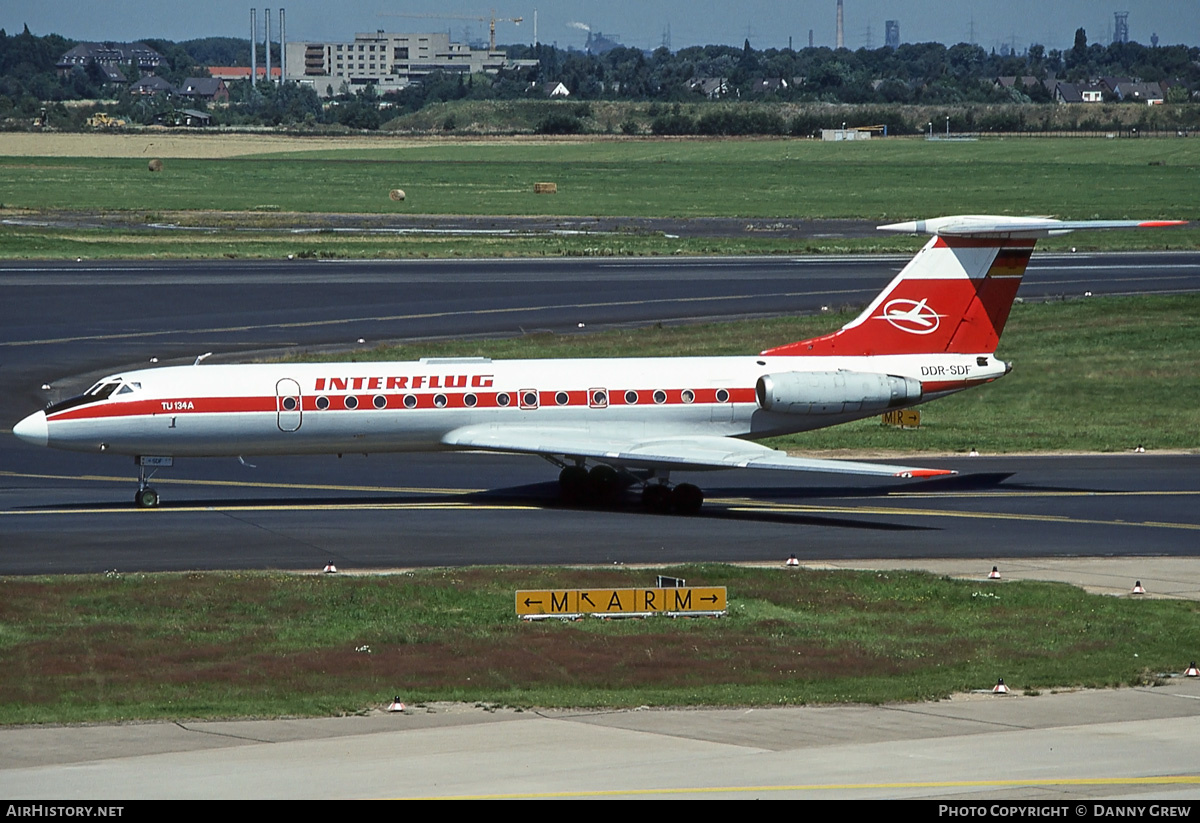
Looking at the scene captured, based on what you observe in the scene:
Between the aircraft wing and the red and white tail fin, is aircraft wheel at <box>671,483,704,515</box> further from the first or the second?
the red and white tail fin

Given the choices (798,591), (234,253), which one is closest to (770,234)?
(234,253)

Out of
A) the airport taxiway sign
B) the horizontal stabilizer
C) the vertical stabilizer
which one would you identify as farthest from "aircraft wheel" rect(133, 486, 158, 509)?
the horizontal stabilizer

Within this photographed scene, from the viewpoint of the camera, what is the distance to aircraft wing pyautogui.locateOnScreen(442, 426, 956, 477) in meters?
30.8

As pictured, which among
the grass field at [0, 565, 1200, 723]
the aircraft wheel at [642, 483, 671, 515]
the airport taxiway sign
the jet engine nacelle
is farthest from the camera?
the jet engine nacelle

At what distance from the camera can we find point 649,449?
A: 104ft

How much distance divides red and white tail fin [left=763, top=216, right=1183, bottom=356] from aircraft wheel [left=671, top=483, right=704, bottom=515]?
4049 mm

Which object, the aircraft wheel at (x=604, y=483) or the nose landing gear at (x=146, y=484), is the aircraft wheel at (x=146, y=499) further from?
the aircraft wheel at (x=604, y=483)

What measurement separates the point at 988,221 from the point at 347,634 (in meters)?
19.0

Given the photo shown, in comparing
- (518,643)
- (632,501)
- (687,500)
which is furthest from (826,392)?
(518,643)

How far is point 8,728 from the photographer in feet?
56.2

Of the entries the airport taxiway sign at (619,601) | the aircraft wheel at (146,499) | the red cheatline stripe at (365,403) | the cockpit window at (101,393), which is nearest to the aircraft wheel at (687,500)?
the red cheatline stripe at (365,403)

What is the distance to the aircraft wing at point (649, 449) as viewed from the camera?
30.8 m

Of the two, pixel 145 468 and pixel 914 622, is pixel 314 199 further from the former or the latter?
pixel 914 622

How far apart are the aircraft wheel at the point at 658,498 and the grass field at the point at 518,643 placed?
639 cm
